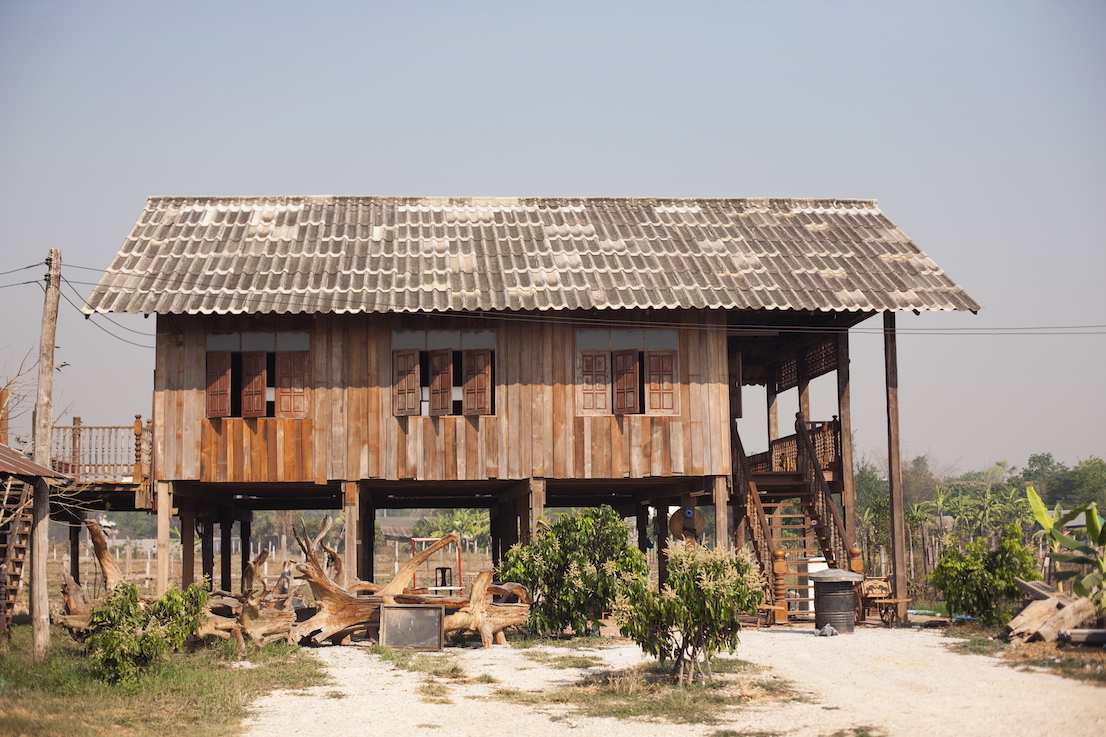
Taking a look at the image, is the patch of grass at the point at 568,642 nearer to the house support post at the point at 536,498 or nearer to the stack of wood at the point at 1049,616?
the house support post at the point at 536,498

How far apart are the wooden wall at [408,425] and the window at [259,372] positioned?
0.15m

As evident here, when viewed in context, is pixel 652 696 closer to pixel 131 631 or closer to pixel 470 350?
pixel 131 631

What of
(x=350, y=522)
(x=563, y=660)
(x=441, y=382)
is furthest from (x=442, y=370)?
Result: (x=563, y=660)

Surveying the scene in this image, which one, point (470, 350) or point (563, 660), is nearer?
point (563, 660)

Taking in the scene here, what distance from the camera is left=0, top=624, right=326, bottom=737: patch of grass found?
32.1ft

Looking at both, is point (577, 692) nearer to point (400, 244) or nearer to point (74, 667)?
point (74, 667)

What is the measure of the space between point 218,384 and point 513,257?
5.43 m

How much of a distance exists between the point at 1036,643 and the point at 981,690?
3287 millimetres

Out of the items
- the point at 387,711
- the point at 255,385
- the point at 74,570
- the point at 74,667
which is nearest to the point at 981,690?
the point at 387,711

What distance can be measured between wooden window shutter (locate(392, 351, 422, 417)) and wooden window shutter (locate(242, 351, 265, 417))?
7.16ft

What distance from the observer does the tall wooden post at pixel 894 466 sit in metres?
17.5

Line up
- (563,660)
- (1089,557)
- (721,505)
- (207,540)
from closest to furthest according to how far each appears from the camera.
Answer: (563,660), (1089,557), (721,505), (207,540)

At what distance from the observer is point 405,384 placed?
703 inches

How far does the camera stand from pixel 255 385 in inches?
699
